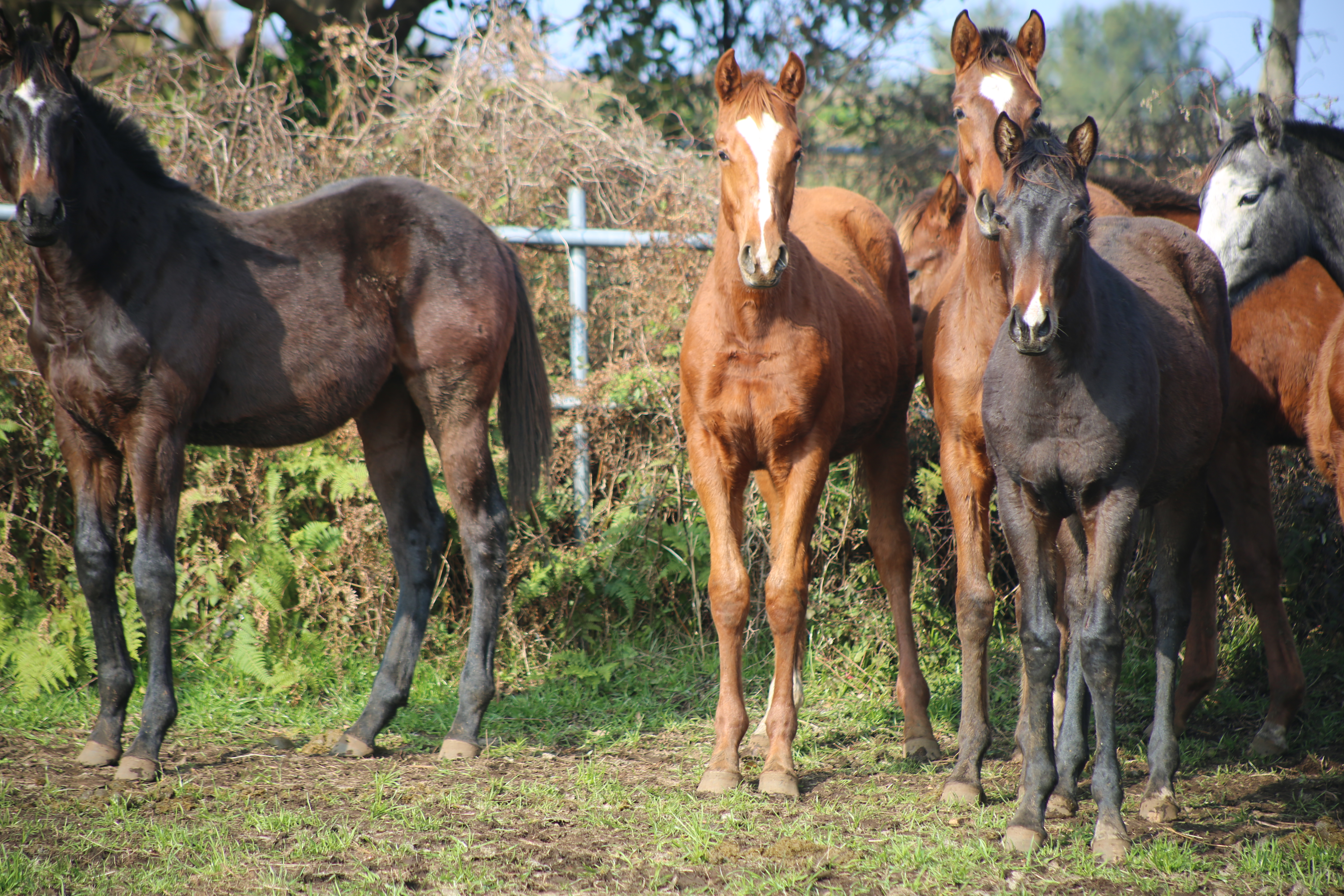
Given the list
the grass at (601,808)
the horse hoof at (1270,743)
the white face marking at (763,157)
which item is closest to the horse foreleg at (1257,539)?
the horse hoof at (1270,743)

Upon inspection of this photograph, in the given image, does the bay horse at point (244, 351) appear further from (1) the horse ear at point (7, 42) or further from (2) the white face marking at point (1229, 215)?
(2) the white face marking at point (1229, 215)

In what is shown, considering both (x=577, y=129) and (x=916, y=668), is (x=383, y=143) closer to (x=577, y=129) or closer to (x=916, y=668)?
(x=577, y=129)

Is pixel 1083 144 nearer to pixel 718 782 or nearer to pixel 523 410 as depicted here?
pixel 718 782

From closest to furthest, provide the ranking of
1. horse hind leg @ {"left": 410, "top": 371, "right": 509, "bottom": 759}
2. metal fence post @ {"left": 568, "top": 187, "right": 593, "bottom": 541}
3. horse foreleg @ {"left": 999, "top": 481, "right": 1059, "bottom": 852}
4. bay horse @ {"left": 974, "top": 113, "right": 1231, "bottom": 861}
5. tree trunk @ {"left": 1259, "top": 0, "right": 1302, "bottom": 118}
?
bay horse @ {"left": 974, "top": 113, "right": 1231, "bottom": 861}
horse foreleg @ {"left": 999, "top": 481, "right": 1059, "bottom": 852}
horse hind leg @ {"left": 410, "top": 371, "right": 509, "bottom": 759}
metal fence post @ {"left": 568, "top": 187, "right": 593, "bottom": 541}
tree trunk @ {"left": 1259, "top": 0, "right": 1302, "bottom": 118}

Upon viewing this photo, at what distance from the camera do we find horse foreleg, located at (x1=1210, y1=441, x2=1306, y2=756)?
4590 millimetres

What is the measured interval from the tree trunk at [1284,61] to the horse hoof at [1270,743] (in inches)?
155

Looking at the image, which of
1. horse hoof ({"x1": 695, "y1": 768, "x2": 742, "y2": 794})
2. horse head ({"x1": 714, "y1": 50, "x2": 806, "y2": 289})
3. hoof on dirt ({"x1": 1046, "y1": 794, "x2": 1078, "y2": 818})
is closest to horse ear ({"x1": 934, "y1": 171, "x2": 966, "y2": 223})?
horse head ({"x1": 714, "y1": 50, "x2": 806, "y2": 289})

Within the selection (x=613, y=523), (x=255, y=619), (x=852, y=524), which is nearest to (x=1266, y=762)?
(x=852, y=524)

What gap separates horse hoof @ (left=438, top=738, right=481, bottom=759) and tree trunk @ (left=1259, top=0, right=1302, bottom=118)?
6.01 metres

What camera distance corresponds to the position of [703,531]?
5844 millimetres

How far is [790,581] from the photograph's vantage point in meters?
3.94

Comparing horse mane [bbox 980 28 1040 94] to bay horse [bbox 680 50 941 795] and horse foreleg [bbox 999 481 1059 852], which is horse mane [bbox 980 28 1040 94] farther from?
horse foreleg [bbox 999 481 1059 852]

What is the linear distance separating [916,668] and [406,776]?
7.37 feet

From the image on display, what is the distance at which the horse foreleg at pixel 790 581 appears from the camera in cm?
393
